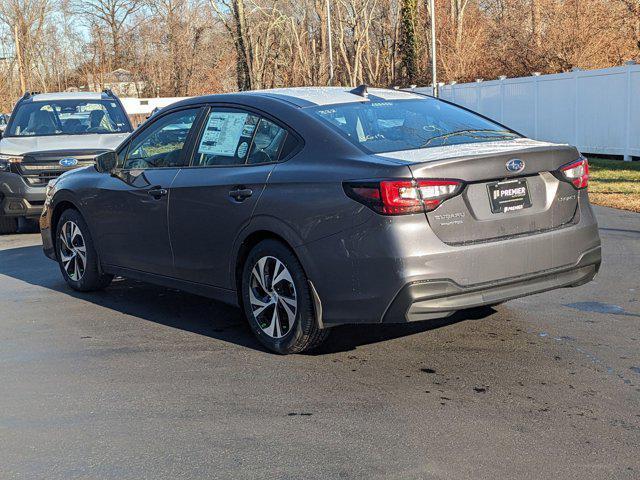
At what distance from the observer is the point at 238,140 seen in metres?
6.23

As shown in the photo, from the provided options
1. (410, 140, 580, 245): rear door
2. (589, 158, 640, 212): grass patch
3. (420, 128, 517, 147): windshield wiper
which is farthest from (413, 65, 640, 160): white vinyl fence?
(410, 140, 580, 245): rear door

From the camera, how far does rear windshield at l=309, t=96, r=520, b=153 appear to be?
5680 mm

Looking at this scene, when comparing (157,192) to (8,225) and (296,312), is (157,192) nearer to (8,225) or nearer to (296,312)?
(296,312)

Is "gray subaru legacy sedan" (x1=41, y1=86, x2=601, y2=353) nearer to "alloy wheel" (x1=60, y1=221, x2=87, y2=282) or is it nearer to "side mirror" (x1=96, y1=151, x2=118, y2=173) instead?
"side mirror" (x1=96, y1=151, x2=118, y2=173)

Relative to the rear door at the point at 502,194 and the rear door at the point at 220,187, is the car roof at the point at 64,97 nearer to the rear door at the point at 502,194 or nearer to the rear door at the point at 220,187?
the rear door at the point at 220,187

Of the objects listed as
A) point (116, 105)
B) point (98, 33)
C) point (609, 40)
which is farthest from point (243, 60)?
point (98, 33)

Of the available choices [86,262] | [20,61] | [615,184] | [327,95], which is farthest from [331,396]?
[20,61]

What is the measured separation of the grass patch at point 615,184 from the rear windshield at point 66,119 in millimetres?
7176

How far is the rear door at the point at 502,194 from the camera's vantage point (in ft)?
16.9

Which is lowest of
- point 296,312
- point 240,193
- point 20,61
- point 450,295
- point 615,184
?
point 615,184

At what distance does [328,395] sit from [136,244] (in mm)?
2644

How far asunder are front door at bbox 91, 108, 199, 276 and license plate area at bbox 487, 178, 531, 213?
2418 millimetres

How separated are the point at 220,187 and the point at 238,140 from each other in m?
0.35

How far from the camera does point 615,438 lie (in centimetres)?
422
